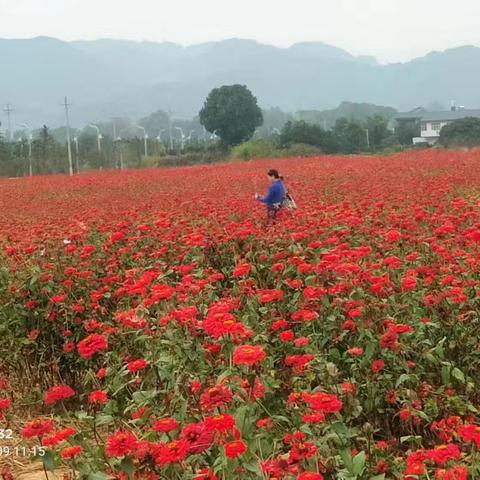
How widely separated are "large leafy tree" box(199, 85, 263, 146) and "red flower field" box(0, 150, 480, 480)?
45.6 metres

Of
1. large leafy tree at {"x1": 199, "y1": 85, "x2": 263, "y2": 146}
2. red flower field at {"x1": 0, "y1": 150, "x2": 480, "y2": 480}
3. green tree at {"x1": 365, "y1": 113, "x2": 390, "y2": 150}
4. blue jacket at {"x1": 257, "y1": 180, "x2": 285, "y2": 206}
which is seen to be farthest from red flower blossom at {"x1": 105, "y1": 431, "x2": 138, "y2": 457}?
green tree at {"x1": 365, "y1": 113, "x2": 390, "y2": 150}

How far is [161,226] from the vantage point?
5551 millimetres

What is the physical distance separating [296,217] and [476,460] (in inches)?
144

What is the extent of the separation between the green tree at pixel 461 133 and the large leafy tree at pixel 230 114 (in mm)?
14335

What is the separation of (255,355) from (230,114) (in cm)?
4986

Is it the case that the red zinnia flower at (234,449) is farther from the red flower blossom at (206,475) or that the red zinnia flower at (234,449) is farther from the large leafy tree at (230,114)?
the large leafy tree at (230,114)

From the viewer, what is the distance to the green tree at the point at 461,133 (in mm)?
41178

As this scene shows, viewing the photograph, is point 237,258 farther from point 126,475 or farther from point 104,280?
point 126,475

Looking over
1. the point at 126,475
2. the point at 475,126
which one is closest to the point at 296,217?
the point at 126,475

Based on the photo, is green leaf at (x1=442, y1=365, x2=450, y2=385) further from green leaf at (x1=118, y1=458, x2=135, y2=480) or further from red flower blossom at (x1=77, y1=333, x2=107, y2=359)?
green leaf at (x1=118, y1=458, x2=135, y2=480)

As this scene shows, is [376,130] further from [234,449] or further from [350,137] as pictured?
[234,449]

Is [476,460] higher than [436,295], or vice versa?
[436,295]

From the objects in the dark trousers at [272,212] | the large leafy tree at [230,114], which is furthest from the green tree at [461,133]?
the dark trousers at [272,212]

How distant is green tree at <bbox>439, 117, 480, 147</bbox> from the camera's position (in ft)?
135
